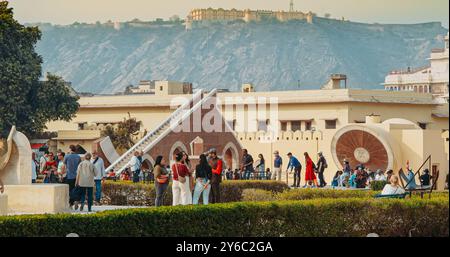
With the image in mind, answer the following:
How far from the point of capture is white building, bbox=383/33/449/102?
96938mm

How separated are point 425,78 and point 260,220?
82100 millimetres

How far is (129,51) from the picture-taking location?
8450cm

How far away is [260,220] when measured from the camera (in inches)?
815

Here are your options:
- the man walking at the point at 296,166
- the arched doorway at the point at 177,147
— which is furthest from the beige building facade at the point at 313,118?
the man walking at the point at 296,166

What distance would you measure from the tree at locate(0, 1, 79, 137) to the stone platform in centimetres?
2618

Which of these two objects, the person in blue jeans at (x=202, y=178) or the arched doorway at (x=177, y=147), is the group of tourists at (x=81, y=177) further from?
the arched doorway at (x=177, y=147)

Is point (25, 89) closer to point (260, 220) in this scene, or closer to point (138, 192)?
point (138, 192)

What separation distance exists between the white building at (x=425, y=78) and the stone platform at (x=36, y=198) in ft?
237

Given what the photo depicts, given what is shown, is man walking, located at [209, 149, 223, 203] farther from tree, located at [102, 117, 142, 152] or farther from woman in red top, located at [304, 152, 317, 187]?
tree, located at [102, 117, 142, 152]

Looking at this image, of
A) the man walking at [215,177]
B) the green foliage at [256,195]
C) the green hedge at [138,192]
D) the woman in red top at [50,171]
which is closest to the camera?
the man walking at [215,177]

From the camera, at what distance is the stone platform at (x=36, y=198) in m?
23.9

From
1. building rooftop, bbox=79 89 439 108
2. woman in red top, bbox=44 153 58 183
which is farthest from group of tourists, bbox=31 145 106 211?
building rooftop, bbox=79 89 439 108
